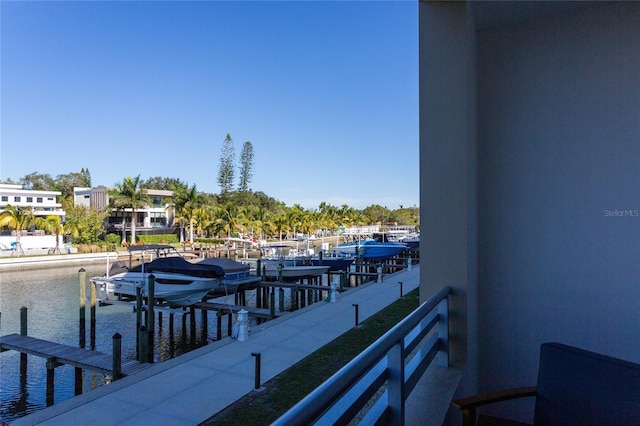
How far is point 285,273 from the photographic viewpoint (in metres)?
16.4

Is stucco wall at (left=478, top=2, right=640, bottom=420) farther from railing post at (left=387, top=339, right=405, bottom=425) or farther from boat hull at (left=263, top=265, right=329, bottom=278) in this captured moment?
boat hull at (left=263, top=265, right=329, bottom=278)

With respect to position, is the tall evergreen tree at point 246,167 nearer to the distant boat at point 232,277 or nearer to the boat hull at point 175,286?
the distant boat at point 232,277

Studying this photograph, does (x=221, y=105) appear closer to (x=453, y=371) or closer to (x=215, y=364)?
(x=215, y=364)

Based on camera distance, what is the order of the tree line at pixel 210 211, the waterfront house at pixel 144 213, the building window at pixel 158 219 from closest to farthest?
1. the tree line at pixel 210 211
2. the waterfront house at pixel 144 213
3. the building window at pixel 158 219

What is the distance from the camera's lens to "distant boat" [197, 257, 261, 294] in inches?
502

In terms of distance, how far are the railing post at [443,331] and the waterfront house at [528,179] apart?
63 mm

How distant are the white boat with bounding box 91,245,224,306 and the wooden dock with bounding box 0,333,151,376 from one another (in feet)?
11.7

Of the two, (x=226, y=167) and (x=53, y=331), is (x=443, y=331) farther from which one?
(x=226, y=167)

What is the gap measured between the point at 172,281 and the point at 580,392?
37.7ft

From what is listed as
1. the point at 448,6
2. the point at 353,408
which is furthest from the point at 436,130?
the point at 353,408

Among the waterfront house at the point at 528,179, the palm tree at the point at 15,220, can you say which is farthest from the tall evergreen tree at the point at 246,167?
the waterfront house at the point at 528,179

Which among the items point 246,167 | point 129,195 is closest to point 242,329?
point 129,195

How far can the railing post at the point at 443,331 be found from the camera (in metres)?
2.55

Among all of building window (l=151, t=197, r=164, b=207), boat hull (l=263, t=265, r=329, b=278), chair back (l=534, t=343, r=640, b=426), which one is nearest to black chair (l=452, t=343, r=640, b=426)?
chair back (l=534, t=343, r=640, b=426)
